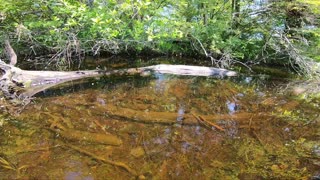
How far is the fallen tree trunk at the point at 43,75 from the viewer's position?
637 cm

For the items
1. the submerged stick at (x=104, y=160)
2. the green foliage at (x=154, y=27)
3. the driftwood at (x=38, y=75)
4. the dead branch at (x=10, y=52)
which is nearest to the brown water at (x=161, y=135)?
the submerged stick at (x=104, y=160)

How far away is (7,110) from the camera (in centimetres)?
568

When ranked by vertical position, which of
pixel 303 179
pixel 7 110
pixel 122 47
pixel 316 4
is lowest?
pixel 303 179

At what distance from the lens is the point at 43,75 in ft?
23.6

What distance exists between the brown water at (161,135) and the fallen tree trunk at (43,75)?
0.44 metres

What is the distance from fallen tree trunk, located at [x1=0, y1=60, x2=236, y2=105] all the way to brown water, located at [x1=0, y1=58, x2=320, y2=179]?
0.44 m

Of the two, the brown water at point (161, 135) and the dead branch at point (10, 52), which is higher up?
the dead branch at point (10, 52)

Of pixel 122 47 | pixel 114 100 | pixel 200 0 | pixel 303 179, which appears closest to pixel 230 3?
pixel 200 0

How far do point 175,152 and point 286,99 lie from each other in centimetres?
362

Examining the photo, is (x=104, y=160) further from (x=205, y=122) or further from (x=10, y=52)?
(x=10, y=52)

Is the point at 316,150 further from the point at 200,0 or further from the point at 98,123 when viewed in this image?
the point at 200,0

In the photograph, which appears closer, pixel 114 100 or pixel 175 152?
pixel 175 152

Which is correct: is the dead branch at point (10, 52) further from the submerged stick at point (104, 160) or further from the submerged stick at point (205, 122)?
the submerged stick at point (205, 122)

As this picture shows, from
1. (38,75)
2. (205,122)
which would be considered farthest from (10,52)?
(205,122)
